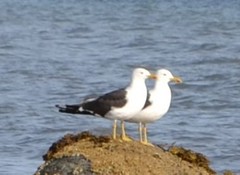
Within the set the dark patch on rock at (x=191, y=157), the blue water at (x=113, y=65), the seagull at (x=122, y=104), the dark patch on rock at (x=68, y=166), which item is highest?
the blue water at (x=113, y=65)

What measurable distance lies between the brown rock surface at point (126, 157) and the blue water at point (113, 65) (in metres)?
2.65

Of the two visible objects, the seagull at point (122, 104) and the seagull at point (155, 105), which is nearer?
the seagull at point (122, 104)

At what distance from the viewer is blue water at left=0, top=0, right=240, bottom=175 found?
12.3 metres

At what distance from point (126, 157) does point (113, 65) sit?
39.4 feet

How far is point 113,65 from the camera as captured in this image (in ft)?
61.5

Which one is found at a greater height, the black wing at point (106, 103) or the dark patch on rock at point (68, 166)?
the black wing at point (106, 103)

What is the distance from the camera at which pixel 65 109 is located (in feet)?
25.6

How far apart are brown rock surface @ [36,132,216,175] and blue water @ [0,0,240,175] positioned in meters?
2.65

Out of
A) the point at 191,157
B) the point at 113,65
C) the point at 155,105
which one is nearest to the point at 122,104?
the point at 155,105

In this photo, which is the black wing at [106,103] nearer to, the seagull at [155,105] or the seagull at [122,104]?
the seagull at [122,104]

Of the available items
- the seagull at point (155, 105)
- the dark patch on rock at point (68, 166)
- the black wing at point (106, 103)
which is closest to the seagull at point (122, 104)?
the black wing at point (106, 103)

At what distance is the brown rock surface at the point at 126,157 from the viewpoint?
6.64 meters

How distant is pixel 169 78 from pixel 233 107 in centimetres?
647

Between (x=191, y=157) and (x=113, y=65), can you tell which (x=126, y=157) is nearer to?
(x=191, y=157)
